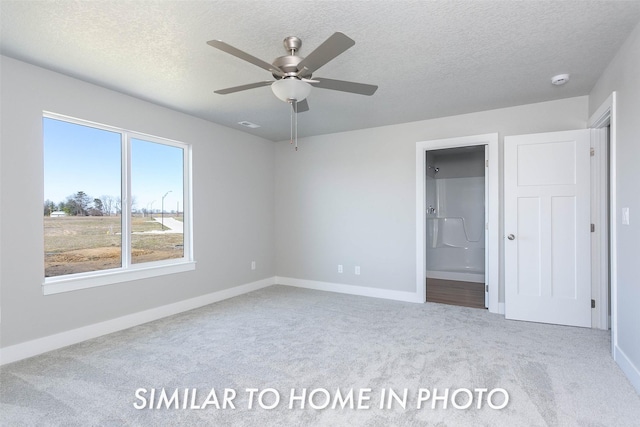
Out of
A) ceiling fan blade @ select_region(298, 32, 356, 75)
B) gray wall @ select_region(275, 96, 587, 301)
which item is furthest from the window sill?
ceiling fan blade @ select_region(298, 32, 356, 75)

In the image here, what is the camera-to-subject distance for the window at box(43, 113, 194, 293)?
2.90m

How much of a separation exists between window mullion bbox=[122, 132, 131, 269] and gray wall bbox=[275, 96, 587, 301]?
2.44 meters

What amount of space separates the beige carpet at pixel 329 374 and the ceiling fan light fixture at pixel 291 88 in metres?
1.96

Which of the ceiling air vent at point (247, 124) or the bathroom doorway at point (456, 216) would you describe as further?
the bathroom doorway at point (456, 216)

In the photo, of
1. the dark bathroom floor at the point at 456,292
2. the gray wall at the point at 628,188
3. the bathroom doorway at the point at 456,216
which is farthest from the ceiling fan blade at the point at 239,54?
the bathroom doorway at the point at 456,216

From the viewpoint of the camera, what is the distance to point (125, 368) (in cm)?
239

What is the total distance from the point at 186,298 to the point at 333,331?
1.98 metres

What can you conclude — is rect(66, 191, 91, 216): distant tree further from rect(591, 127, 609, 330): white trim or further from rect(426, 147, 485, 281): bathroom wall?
rect(426, 147, 485, 281): bathroom wall

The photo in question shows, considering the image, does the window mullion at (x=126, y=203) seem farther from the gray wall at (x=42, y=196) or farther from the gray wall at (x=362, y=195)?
the gray wall at (x=362, y=195)

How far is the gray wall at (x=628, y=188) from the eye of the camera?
83.7 inches

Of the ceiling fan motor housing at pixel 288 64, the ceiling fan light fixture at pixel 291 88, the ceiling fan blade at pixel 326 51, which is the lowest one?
the ceiling fan light fixture at pixel 291 88

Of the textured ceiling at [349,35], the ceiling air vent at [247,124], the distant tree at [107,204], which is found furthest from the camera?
the ceiling air vent at [247,124]

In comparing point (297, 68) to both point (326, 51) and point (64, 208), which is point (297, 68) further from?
point (64, 208)

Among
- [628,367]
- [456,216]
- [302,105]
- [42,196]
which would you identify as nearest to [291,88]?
[302,105]
